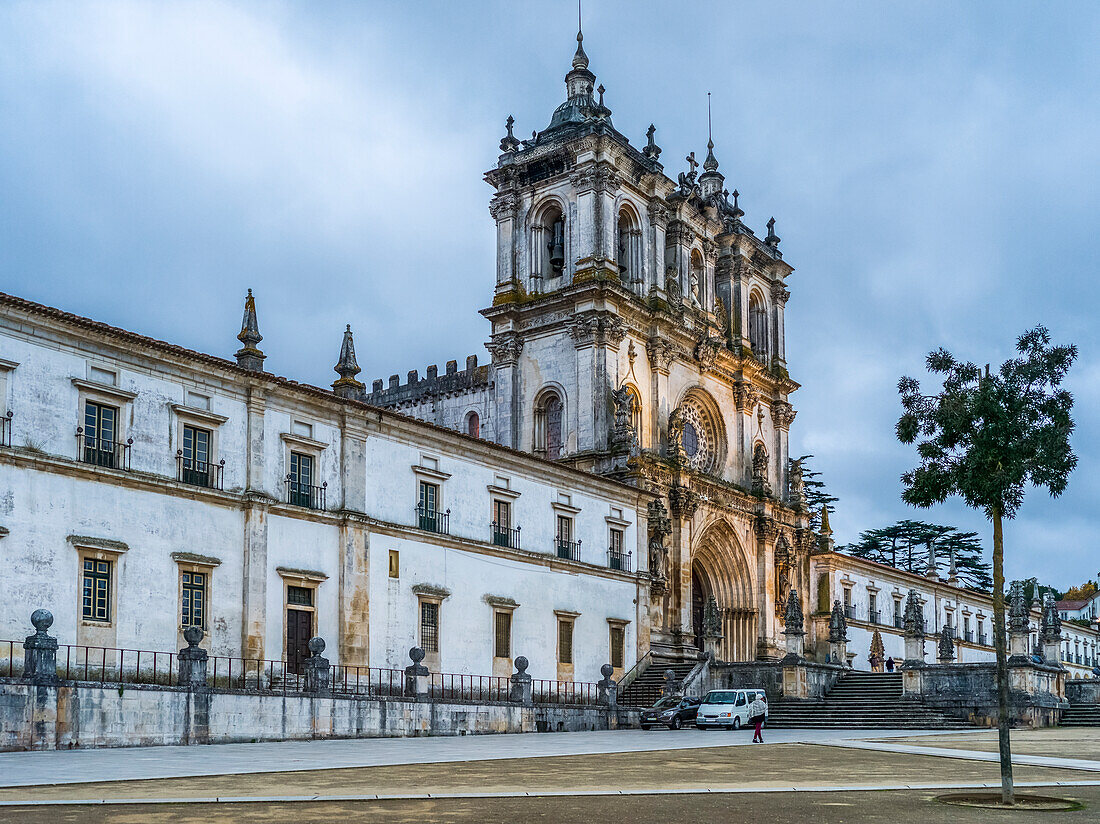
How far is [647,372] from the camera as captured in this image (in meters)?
53.7

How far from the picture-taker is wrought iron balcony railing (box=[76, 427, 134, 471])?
28391 millimetres

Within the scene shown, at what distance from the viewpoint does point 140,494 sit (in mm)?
29406

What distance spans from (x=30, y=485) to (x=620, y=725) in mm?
20776

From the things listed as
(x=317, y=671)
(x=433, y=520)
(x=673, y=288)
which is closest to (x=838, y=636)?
(x=673, y=288)

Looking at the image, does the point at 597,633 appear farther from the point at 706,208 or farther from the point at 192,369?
the point at 706,208

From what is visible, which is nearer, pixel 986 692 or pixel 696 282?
pixel 986 692

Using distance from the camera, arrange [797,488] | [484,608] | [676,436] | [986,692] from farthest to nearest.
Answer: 1. [797,488]
2. [676,436]
3. [986,692]
4. [484,608]

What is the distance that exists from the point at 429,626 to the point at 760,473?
26096mm

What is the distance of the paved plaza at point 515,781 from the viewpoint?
12844 millimetres

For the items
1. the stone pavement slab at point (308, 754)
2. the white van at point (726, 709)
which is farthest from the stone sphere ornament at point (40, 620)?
the white van at point (726, 709)

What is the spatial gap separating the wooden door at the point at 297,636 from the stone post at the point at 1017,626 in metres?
23.3

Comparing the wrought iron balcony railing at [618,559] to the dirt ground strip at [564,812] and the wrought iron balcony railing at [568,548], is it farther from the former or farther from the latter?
the dirt ground strip at [564,812]

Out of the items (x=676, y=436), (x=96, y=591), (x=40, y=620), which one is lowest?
(x=40, y=620)

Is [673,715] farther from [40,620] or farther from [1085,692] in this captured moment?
[40,620]
